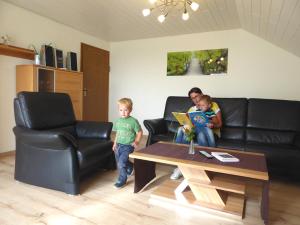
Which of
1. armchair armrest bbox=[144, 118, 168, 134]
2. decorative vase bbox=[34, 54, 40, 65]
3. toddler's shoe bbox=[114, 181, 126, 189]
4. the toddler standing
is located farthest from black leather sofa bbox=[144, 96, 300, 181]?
decorative vase bbox=[34, 54, 40, 65]

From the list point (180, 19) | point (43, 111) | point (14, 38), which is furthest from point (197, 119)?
point (14, 38)

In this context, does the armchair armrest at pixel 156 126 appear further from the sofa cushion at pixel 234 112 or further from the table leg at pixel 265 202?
the table leg at pixel 265 202

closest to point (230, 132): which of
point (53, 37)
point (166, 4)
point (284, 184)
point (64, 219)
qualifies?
point (284, 184)

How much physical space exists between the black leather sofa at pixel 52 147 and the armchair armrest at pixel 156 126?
23.7 inches

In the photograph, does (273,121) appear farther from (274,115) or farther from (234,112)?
(234,112)

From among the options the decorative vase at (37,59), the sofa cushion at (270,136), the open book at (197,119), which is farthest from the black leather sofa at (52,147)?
the sofa cushion at (270,136)

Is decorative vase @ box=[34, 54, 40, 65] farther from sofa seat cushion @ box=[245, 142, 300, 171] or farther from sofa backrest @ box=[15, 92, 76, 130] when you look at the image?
sofa seat cushion @ box=[245, 142, 300, 171]

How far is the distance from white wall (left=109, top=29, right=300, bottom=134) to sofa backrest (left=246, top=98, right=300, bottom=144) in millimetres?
1015

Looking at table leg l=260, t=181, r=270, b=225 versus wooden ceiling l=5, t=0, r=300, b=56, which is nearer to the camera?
table leg l=260, t=181, r=270, b=225

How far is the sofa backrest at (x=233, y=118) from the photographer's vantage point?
9.87ft

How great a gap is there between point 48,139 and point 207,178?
1355 millimetres

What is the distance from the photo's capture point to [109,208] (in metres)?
1.83

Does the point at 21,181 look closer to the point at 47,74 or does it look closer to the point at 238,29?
the point at 47,74

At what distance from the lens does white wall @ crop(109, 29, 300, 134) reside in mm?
3795
